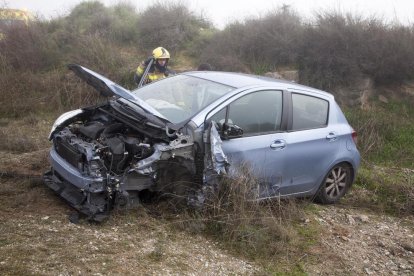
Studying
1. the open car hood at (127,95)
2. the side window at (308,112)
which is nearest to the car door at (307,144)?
the side window at (308,112)

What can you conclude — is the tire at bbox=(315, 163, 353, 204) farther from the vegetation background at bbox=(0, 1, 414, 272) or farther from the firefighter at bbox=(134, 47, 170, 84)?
the firefighter at bbox=(134, 47, 170, 84)

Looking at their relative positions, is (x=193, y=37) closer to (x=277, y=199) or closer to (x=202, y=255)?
(x=277, y=199)

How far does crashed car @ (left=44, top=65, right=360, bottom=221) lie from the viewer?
4.85 metres

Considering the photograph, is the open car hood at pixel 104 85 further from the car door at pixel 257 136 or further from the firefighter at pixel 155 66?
the firefighter at pixel 155 66

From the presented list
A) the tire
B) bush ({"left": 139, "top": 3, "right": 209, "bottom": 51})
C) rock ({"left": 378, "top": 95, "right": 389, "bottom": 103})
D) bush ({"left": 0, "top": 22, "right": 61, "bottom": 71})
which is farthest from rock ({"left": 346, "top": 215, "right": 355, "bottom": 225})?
bush ({"left": 139, "top": 3, "right": 209, "bottom": 51})

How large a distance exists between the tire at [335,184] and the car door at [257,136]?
3.29 ft

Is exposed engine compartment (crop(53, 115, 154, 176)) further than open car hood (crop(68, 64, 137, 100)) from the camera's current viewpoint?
No

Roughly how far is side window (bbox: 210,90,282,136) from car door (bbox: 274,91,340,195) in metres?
0.21

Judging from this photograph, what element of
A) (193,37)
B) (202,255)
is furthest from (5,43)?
(202,255)

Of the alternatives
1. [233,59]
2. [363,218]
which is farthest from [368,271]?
[233,59]

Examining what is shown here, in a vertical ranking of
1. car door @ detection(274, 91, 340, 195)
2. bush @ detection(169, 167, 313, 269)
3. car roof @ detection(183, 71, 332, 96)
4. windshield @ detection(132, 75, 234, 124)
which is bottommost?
bush @ detection(169, 167, 313, 269)

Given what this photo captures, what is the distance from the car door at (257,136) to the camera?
17.2 feet

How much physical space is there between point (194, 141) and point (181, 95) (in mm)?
958

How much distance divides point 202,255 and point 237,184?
85 cm
